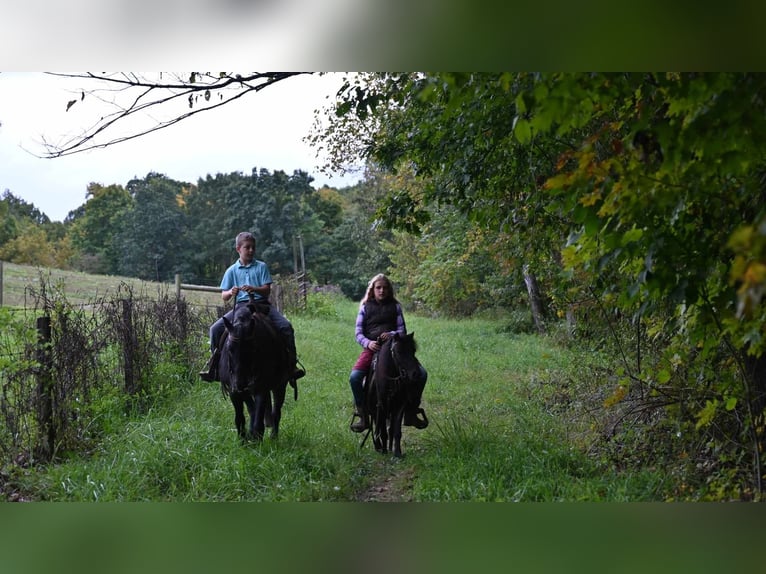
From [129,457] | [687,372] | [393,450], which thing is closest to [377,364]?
[393,450]

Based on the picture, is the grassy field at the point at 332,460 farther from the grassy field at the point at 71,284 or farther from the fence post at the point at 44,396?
the fence post at the point at 44,396

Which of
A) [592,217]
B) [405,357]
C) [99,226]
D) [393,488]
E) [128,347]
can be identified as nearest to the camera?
[592,217]

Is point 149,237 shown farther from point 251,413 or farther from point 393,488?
point 393,488

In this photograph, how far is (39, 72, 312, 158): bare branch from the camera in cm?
393

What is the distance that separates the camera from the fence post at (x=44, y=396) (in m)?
5.17

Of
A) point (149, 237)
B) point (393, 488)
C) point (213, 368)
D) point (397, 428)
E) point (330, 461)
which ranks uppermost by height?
point (149, 237)

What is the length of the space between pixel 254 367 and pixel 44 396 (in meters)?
1.68

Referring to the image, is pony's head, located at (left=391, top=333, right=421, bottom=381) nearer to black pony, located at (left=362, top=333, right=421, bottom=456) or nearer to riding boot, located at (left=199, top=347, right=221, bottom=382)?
black pony, located at (left=362, top=333, right=421, bottom=456)

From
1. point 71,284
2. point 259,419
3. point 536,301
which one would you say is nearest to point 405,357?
point 259,419

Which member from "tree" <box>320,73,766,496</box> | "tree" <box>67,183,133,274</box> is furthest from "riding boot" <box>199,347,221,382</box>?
"tree" <box>67,183,133,274</box>

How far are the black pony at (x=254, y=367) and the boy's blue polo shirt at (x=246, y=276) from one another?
0.22 m

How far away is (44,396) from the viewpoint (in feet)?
17.1

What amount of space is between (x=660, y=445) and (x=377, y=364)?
239 cm

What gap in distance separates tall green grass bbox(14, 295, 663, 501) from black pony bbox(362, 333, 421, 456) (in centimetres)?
24
